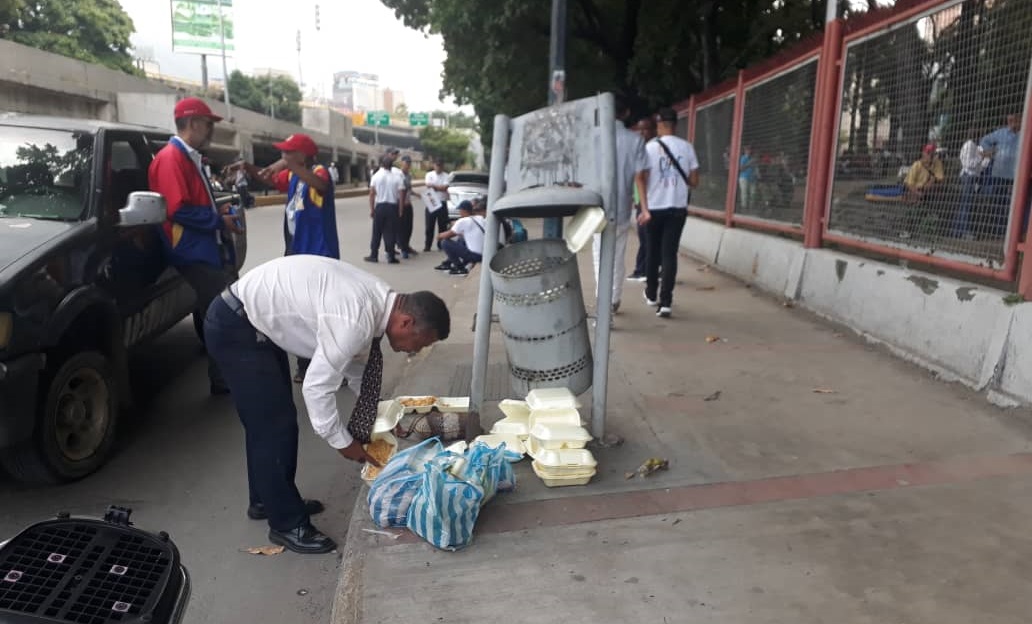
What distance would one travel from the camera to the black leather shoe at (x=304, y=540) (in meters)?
3.21

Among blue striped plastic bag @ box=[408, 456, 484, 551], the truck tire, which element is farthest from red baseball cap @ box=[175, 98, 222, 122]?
blue striped plastic bag @ box=[408, 456, 484, 551]

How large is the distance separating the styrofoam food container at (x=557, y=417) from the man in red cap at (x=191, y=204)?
97.2 inches

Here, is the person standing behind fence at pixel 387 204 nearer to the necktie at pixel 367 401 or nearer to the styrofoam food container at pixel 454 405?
the styrofoam food container at pixel 454 405

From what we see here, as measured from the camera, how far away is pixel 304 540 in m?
3.23

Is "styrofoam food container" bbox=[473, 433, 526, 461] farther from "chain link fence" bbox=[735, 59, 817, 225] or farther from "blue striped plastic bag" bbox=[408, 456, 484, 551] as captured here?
"chain link fence" bbox=[735, 59, 817, 225]

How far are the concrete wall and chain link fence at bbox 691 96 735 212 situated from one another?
3.03m

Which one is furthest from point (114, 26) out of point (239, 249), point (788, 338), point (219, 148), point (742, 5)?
point (788, 338)

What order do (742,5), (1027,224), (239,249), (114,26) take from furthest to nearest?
1. (114,26)
2. (742,5)
3. (239,249)
4. (1027,224)

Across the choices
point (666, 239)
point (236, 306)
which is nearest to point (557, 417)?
point (236, 306)

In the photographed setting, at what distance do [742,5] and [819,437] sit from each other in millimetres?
15053

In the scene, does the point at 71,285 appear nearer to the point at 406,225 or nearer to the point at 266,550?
the point at 266,550

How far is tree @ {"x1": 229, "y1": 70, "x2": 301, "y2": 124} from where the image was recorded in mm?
81000

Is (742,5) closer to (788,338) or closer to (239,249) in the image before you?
(788,338)

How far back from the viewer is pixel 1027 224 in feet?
14.3
